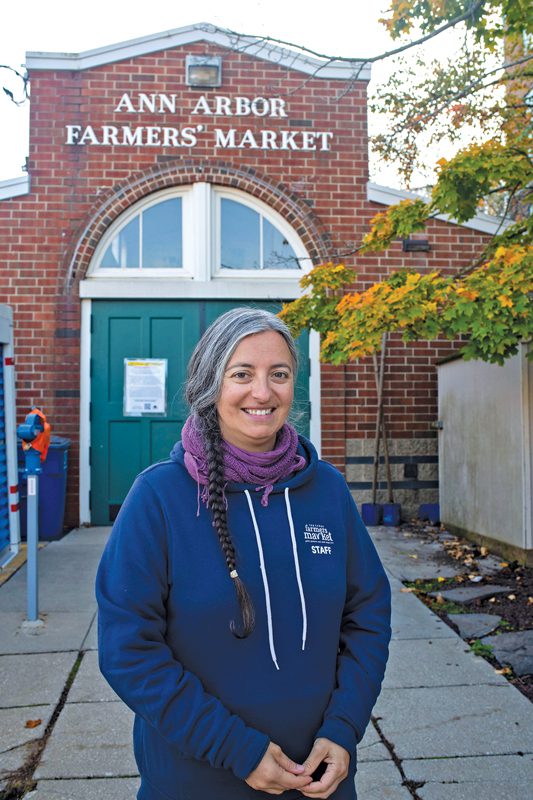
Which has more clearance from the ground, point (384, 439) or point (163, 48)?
point (163, 48)

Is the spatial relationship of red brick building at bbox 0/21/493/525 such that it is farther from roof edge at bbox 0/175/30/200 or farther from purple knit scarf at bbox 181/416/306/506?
purple knit scarf at bbox 181/416/306/506

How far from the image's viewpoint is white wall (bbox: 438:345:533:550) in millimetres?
6109

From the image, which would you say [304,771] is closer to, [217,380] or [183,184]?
[217,380]

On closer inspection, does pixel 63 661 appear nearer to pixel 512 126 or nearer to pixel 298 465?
pixel 298 465

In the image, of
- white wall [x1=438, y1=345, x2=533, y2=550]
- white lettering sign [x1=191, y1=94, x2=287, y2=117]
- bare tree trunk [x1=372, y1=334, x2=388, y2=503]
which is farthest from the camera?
white lettering sign [x1=191, y1=94, x2=287, y2=117]

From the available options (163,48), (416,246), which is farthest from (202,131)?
(416,246)

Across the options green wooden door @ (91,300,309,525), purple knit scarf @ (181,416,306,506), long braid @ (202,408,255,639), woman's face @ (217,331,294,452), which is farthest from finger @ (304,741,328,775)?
green wooden door @ (91,300,309,525)

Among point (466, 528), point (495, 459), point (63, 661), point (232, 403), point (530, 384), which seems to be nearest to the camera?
point (232, 403)

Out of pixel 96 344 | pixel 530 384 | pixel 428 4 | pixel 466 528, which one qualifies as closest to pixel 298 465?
pixel 428 4

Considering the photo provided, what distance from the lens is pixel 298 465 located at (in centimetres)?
181

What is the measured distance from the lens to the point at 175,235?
27.8ft

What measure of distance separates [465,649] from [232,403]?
320 centimetres

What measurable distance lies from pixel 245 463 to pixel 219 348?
0.95ft

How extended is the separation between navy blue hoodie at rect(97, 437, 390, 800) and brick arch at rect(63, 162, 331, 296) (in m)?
6.85
